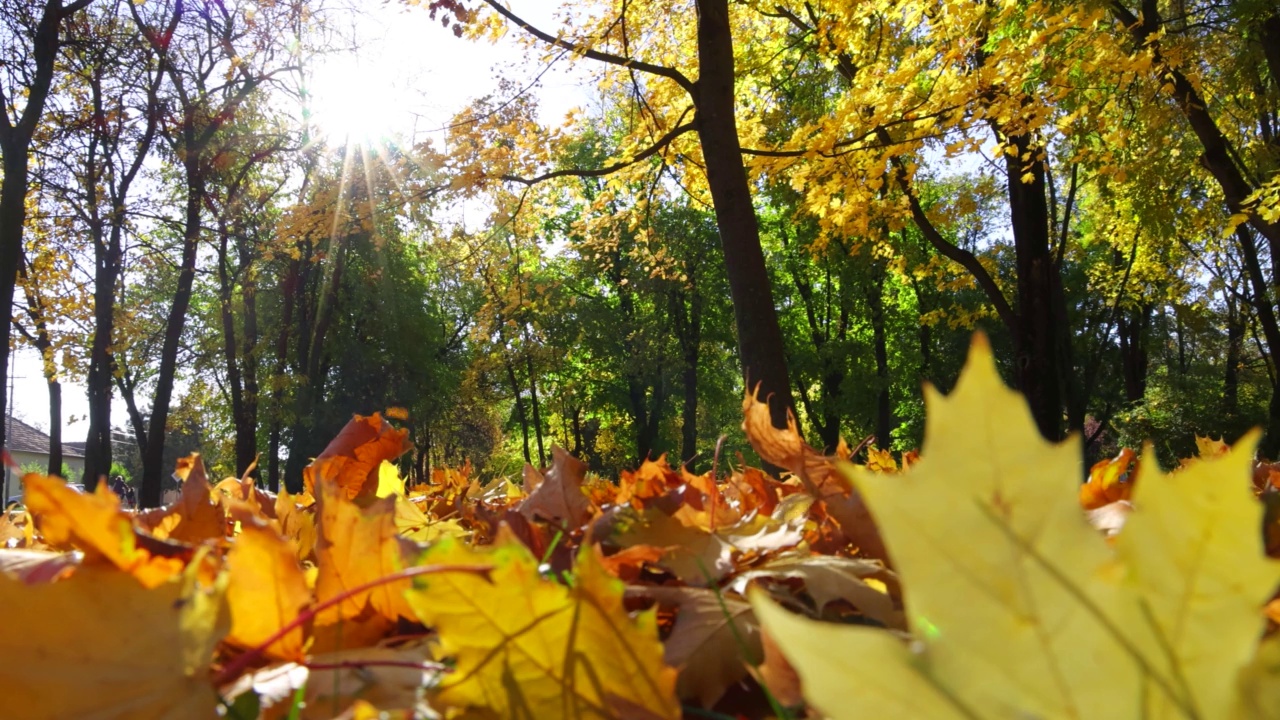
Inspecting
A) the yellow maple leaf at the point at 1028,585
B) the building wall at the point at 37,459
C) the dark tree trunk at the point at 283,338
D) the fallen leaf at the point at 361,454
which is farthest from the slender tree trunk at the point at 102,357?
the building wall at the point at 37,459

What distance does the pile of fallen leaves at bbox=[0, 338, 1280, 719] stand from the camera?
33 centimetres

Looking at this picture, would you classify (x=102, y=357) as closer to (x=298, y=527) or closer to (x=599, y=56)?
(x=599, y=56)

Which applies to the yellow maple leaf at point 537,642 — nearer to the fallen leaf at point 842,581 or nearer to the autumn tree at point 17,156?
the fallen leaf at point 842,581

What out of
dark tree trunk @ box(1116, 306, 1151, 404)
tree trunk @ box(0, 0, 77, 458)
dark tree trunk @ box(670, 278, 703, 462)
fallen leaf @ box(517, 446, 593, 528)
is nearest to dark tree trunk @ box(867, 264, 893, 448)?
dark tree trunk @ box(670, 278, 703, 462)

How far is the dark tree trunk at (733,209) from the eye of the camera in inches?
207

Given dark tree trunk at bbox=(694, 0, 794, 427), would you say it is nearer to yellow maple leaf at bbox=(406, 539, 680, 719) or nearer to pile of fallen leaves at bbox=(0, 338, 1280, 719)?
pile of fallen leaves at bbox=(0, 338, 1280, 719)

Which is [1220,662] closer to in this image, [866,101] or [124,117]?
[866,101]

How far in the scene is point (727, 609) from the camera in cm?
62

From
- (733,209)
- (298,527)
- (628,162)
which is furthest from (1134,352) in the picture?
(298,527)

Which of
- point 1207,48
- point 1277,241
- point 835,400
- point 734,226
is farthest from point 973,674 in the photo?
point 835,400

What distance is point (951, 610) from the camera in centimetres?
33

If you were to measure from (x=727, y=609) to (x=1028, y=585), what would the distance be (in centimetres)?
31

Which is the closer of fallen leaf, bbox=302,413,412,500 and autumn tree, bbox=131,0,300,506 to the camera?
fallen leaf, bbox=302,413,412,500

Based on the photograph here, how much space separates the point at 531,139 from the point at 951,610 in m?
A: 7.22
